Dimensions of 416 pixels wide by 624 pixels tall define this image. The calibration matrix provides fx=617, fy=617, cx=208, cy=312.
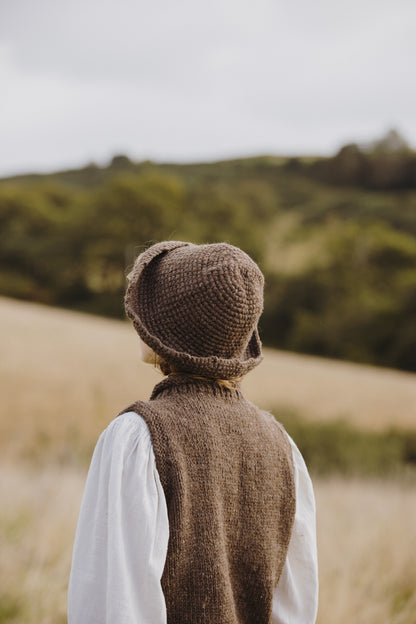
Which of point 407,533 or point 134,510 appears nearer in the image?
point 134,510

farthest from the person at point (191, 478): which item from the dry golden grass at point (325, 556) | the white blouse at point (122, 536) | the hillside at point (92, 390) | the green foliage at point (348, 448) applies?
the green foliage at point (348, 448)

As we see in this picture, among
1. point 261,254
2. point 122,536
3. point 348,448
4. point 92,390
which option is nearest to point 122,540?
point 122,536

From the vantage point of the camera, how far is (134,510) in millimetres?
1292

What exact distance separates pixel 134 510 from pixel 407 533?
3.57m

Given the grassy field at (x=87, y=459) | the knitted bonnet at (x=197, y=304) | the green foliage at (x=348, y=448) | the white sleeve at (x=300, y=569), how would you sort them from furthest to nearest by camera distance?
the green foliage at (x=348, y=448), the grassy field at (x=87, y=459), the white sleeve at (x=300, y=569), the knitted bonnet at (x=197, y=304)

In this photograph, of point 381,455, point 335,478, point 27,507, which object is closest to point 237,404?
point 27,507

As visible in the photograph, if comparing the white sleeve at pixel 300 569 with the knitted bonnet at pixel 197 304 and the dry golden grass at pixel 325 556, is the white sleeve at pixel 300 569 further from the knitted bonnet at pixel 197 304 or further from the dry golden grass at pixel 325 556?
the dry golden grass at pixel 325 556

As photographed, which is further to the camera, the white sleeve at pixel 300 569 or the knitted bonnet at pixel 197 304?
the white sleeve at pixel 300 569

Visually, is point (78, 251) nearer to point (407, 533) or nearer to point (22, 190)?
point (22, 190)

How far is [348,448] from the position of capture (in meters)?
9.59

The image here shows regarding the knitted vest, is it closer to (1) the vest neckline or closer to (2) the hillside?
(1) the vest neckline

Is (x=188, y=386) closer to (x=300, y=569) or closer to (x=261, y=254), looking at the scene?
(x=300, y=569)

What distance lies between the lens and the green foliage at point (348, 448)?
9086 millimetres

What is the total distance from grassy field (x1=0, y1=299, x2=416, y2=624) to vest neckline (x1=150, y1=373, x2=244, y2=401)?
1.80m
